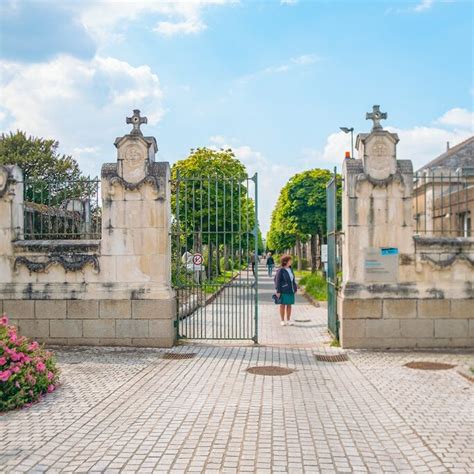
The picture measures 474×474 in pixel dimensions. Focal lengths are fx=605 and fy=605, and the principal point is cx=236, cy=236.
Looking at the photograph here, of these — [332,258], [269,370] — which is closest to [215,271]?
[332,258]

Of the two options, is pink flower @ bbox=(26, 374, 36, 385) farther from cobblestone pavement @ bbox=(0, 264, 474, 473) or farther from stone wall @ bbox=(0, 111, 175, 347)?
stone wall @ bbox=(0, 111, 175, 347)

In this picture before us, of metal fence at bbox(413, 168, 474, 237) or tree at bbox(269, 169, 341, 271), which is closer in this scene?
metal fence at bbox(413, 168, 474, 237)

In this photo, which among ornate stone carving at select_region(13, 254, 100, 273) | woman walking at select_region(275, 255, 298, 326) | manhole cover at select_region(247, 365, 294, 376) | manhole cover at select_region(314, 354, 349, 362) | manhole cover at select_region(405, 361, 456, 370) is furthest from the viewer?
woman walking at select_region(275, 255, 298, 326)

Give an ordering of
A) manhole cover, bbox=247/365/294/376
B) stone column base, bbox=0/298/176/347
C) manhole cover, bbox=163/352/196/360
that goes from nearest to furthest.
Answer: manhole cover, bbox=247/365/294/376 < manhole cover, bbox=163/352/196/360 < stone column base, bbox=0/298/176/347

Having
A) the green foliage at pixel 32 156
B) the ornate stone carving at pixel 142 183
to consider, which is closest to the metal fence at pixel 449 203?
the ornate stone carving at pixel 142 183

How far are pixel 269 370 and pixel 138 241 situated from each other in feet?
11.9

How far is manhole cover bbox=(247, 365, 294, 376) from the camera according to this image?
8.86m

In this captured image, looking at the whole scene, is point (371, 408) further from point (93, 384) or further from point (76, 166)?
point (76, 166)

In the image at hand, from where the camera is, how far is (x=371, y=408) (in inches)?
271

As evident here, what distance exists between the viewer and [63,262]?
1117 centimetres

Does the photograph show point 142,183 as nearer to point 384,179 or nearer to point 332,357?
point 384,179

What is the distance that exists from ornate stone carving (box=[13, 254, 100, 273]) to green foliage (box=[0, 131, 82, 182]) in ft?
88.8

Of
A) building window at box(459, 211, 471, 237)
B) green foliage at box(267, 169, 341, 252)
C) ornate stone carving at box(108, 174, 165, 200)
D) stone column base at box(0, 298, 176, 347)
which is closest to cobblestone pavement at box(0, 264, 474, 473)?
stone column base at box(0, 298, 176, 347)

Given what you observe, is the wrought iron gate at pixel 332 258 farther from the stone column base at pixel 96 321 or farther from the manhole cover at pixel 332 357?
the stone column base at pixel 96 321
